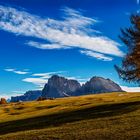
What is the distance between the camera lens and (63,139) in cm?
3800

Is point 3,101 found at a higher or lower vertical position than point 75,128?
higher

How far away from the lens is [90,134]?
3850cm

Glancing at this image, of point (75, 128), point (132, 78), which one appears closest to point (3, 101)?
point (132, 78)

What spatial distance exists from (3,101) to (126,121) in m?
146

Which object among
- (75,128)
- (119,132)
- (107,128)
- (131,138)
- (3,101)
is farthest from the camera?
(3,101)

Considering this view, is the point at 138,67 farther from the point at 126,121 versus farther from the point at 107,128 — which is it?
the point at 107,128

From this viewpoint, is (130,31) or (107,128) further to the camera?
(130,31)

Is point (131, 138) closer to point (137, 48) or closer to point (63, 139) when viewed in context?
point (63, 139)

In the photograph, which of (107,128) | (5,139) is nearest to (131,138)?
(107,128)

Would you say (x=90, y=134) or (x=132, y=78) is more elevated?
(x=132, y=78)

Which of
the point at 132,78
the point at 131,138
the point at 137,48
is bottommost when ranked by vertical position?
the point at 131,138

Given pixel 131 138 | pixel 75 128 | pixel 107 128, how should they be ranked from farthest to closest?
pixel 75 128 < pixel 107 128 < pixel 131 138

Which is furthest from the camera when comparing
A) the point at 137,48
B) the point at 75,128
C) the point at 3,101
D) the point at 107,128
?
the point at 3,101

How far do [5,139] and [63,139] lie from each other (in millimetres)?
7035
